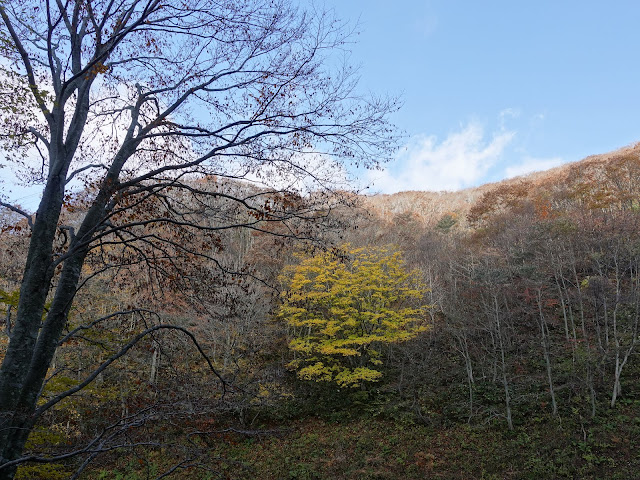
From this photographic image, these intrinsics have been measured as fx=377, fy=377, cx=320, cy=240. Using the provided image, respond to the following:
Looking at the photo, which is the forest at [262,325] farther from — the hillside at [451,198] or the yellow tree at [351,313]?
the hillside at [451,198]

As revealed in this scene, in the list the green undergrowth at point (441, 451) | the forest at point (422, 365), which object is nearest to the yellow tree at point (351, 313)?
the forest at point (422, 365)

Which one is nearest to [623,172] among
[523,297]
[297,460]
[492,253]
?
[492,253]

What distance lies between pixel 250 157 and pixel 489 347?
534 inches

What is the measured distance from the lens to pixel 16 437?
9.93 ft

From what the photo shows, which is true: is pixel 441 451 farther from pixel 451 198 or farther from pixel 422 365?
pixel 451 198

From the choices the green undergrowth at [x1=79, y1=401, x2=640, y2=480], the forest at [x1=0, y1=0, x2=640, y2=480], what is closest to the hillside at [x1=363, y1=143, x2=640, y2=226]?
the forest at [x1=0, y1=0, x2=640, y2=480]

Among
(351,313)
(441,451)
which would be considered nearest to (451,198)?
(351,313)

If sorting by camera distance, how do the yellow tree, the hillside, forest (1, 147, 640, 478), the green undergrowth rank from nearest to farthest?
1. the green undergrowth
2. forest (1, 147, 640, 478)
3. the yellow tree
4. the hillside

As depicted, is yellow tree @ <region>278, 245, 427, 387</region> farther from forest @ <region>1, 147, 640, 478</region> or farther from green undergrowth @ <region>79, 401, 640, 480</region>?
green undergrowth @ <region>79, 401, 640, 480</region>

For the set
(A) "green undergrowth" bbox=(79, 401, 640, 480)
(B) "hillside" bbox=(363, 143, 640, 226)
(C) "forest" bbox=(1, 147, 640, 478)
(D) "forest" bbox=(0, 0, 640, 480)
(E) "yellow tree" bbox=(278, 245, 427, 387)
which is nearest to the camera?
(D) "forest" bbox=(0, 0, 640, 480)

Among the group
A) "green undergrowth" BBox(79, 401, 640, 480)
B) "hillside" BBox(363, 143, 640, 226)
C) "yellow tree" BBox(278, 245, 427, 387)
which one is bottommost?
"green undergrowth" BBox(79, 401, 640, 480)

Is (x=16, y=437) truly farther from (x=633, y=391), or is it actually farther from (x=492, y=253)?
(x=492, y=253)

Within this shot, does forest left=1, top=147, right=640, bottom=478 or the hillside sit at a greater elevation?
the hillside

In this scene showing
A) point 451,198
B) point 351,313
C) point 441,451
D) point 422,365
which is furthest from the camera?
point 451,198
